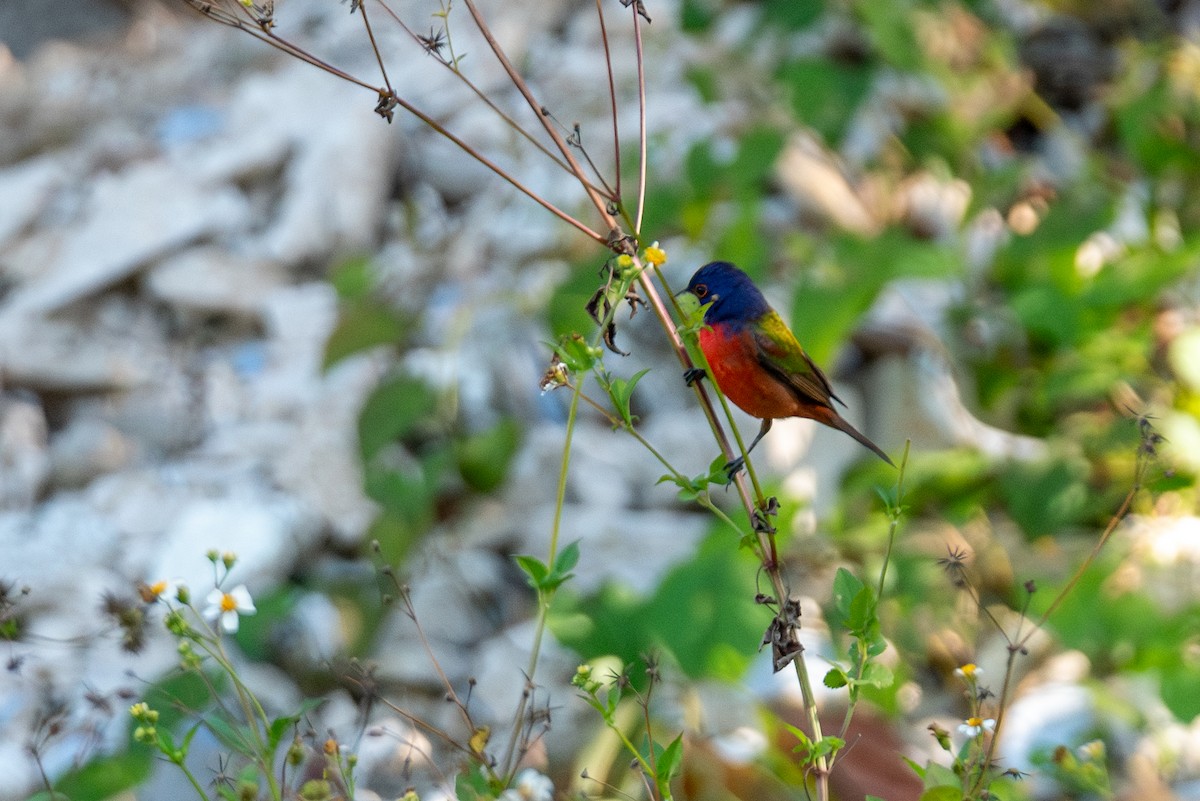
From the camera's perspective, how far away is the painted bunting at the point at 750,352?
1438 mm

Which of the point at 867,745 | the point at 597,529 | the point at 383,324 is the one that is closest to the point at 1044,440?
the point at 597,529

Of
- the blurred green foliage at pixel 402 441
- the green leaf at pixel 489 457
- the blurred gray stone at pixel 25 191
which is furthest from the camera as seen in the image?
the blurred gray stone at pixel 25 191

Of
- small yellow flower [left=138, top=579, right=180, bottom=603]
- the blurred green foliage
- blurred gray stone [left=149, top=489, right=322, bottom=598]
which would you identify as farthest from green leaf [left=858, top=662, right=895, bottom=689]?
blurred gray stone [left=149, top=489, right=322, bottom=598]

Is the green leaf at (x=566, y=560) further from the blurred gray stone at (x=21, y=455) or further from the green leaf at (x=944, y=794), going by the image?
the blurred gray stone at (x=21, y=455)

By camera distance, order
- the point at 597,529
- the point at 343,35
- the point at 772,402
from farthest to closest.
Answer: the point at 343,35, the point at 597,529, the point at 772,402

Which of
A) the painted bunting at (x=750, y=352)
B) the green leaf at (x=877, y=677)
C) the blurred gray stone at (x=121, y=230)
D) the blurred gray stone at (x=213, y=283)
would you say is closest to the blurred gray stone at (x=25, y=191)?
the blurred gray stone at (x=121, y=230)

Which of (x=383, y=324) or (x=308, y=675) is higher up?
(x=383, y=324)

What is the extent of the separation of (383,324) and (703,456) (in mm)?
992

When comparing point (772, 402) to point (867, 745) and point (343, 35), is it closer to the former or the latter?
point (867, 745)

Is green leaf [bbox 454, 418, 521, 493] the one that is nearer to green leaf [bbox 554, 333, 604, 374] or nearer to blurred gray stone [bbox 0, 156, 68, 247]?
blurred gray stone [bbox 0, 156, 68, 247]

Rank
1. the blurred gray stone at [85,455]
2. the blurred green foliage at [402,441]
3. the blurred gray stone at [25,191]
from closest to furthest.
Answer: the blurred green foliage at [402,441]
the blurred gray stone at [85,455]
the blurred gray stone at [25,191]

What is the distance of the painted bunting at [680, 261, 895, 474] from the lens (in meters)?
1.44

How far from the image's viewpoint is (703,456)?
357cm

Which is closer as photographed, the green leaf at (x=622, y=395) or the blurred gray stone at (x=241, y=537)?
the green leaf at (x=622, y=395)
